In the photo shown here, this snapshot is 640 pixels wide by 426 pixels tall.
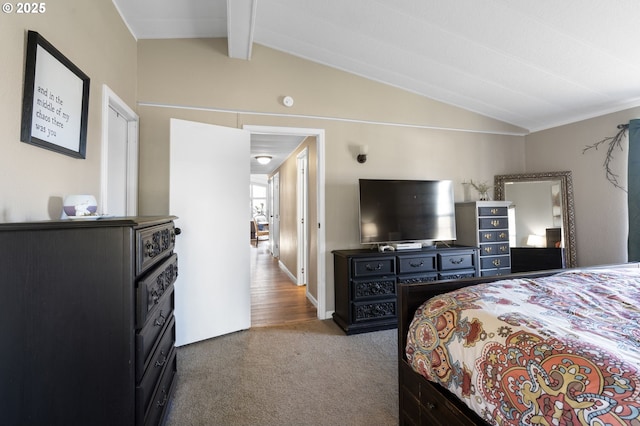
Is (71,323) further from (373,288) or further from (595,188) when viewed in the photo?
(595,188)

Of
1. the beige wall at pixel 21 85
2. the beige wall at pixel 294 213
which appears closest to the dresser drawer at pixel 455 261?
the beige wall at pixel 294 213

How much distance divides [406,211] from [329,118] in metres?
1.37

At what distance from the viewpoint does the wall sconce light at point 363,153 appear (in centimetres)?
326

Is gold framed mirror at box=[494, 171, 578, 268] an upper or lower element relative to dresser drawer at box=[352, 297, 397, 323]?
upper

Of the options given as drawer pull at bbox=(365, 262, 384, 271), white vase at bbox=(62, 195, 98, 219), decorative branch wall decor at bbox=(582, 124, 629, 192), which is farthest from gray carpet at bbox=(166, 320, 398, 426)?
decorative branch wall decor at bbox=(582, 124, 629, 192)

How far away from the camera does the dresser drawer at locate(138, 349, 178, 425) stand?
1314 millimetres

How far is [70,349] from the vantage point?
40.5 inches

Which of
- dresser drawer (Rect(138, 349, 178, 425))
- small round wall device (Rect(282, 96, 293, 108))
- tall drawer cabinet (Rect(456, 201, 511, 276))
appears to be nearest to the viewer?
dresser drawer (Rect(138, 349, 178, 425))

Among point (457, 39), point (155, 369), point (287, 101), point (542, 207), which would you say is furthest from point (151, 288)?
point (542, 207)

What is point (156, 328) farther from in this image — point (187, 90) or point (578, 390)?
point (187, 90)

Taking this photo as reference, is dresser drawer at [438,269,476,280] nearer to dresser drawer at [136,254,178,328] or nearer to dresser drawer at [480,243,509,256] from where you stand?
dresser drawer at [480,243,509,256]

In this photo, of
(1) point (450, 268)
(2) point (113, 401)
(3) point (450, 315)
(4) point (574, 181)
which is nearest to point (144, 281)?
(2) point (113, 401)

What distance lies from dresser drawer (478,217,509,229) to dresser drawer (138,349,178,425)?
11.1ft

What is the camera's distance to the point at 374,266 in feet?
9.53
